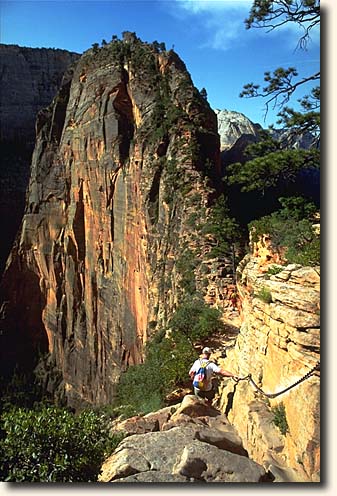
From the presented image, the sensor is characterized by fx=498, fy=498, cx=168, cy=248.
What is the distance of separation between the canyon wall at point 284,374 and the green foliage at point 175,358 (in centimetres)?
175

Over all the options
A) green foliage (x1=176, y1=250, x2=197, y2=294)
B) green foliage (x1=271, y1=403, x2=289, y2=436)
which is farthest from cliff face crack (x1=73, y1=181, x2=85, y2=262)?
green foliage (x1=271, y1=403, x2=289, y2=436)

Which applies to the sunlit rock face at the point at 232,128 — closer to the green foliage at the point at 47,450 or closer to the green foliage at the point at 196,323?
the green foliage at the point at 196,323

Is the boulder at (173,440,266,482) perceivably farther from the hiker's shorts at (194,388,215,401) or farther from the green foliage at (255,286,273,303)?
the hiker's shorts at (194,388,215,401)

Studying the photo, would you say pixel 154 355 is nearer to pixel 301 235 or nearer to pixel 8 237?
pixel 301 235

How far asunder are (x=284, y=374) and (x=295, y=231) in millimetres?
2826

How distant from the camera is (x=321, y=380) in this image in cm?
468

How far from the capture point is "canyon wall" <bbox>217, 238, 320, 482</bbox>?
4.71m

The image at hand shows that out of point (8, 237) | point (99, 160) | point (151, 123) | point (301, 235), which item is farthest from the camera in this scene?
point (8, 237)

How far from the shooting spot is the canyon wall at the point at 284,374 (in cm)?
471

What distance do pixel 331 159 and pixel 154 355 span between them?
750 cm

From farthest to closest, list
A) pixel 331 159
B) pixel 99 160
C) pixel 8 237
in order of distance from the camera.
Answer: pixel 8 237
pixel 99 160
pixel 331 159

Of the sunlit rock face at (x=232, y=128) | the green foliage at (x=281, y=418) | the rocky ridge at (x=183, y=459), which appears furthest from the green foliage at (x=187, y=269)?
the sunlit rock face at (x=232, y=128)

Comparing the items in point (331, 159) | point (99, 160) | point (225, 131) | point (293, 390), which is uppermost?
point (225, 131)

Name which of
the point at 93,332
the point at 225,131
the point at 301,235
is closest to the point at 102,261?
the point at 93,332
